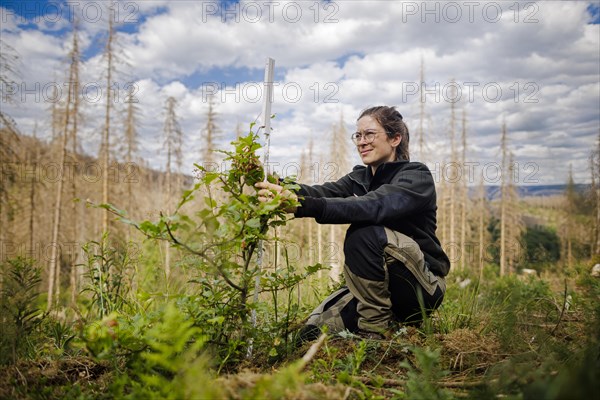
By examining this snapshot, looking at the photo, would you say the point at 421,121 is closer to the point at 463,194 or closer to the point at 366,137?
the point at 463,194

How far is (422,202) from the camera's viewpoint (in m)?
3.34

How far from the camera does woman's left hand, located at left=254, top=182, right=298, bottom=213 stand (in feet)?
7.75

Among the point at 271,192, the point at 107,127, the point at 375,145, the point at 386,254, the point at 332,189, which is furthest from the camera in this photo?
the point at 107,127

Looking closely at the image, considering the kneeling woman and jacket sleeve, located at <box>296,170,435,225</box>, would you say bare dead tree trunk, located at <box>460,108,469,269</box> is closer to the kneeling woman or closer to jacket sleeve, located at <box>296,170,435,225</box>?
the kneeling woman

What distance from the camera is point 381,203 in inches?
122

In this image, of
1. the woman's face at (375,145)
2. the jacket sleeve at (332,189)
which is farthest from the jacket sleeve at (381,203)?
the jacket sleeve at (332,189)

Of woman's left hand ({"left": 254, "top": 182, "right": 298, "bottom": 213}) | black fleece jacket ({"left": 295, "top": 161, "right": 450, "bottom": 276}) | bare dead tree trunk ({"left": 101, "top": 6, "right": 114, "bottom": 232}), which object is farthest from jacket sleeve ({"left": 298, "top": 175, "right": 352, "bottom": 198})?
bare dead tree trunk ({"left": 101, "top": 6, "right": 114, "bottom": 232})

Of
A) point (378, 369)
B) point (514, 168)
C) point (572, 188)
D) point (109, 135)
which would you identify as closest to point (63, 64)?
point (109, 135)

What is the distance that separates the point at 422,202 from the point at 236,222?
1902mm

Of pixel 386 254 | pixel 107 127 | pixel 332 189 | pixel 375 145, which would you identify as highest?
pixel 107 127

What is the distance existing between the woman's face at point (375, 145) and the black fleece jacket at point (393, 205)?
0.17 m

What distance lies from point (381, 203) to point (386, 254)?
0.45 metres

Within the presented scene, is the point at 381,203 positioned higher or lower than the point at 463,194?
lower

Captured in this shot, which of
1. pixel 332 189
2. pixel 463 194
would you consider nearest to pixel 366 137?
pixel 332 189
